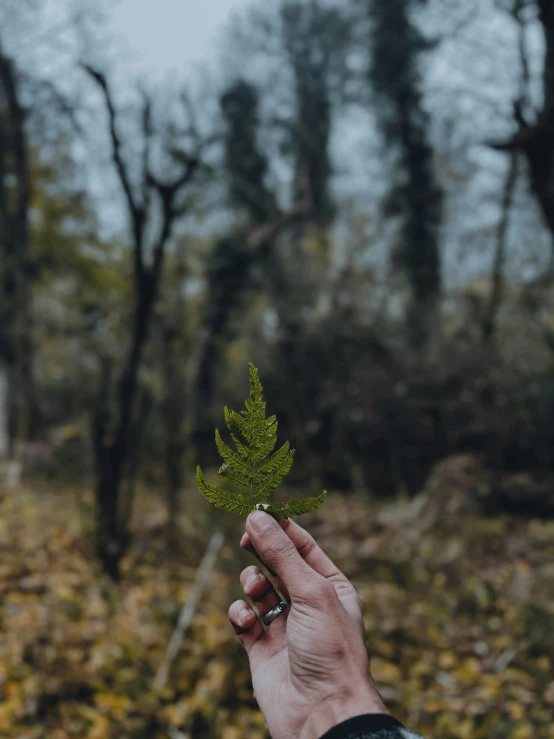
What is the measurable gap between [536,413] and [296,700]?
28.1 feet

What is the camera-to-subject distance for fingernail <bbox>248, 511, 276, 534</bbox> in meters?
1.13

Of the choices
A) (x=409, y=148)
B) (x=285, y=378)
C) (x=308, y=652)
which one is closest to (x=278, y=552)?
(x=308, y=652)

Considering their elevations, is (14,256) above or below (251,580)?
below

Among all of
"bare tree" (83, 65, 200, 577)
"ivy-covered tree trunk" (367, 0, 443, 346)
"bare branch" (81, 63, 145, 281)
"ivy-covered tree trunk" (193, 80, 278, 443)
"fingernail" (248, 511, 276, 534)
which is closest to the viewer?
"fingernail" (248, 511, 276, 534)

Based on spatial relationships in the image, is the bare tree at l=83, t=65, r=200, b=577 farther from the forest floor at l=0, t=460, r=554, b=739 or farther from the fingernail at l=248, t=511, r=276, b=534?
the fingernail at l=248, t=511, r=276, b=534

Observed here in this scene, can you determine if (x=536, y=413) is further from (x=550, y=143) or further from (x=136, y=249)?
(x=136, y=249)

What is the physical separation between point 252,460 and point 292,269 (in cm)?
1419

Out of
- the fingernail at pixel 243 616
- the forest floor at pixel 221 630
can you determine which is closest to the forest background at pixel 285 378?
the forest floor at pixel 221 630

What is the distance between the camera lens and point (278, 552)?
3.76 ft

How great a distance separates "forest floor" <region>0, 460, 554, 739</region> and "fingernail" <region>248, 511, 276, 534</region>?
3373 mm

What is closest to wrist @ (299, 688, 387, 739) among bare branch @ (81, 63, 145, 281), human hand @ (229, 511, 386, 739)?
human hand @ (229, 511, 386, 739)

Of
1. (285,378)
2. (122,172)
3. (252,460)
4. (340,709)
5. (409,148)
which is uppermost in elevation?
(409,148)

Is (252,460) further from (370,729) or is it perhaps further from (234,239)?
(234,239)

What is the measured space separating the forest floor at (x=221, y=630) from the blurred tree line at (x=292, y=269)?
656 mm
